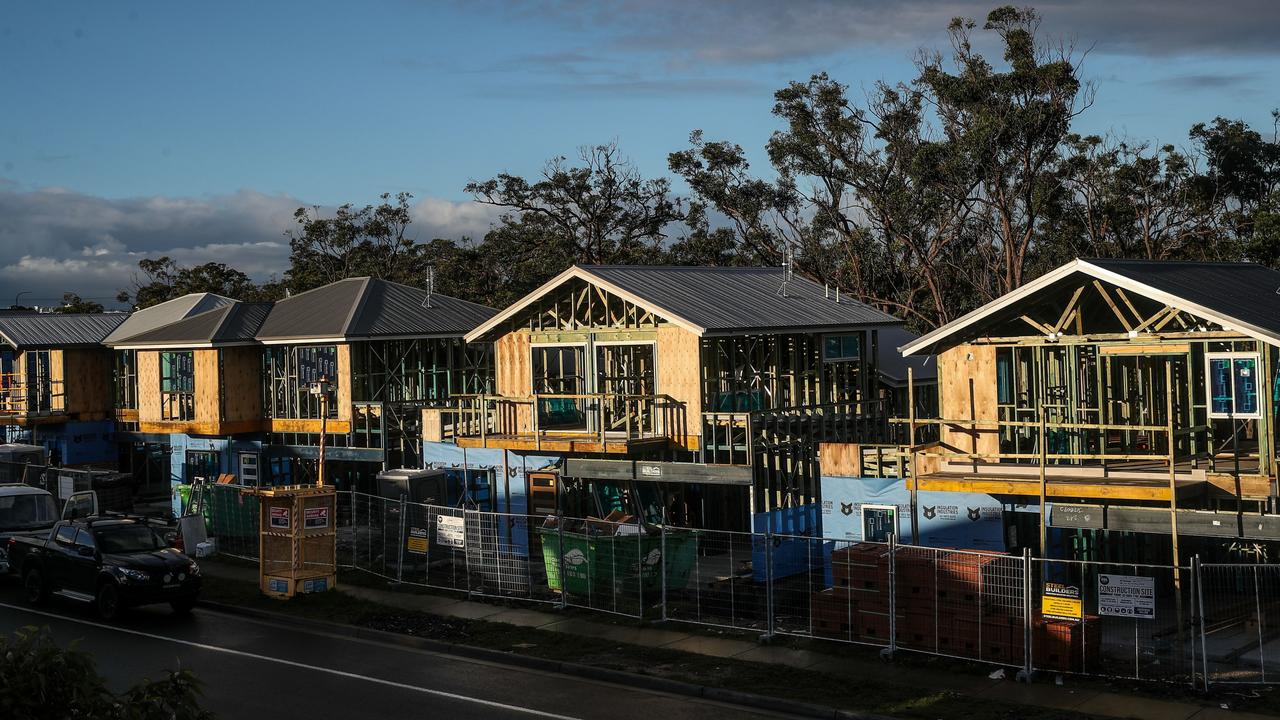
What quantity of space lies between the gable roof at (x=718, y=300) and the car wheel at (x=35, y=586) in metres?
12.2

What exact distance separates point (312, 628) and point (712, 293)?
14245mm

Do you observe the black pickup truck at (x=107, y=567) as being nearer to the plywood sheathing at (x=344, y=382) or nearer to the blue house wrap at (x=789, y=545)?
the blue house wrap at (x=789, y=545)

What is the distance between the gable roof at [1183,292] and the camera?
838 inches

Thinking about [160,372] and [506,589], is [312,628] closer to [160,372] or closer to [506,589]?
[506,589]

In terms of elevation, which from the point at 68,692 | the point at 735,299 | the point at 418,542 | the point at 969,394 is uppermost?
the point at 735,299

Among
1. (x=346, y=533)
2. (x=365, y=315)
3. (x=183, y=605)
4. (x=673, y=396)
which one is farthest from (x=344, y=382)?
(x=183, y=605)

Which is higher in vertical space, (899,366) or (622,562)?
(899,366)

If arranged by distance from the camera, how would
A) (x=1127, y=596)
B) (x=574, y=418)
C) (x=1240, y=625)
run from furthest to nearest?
1. (x=574, y=418)
2. (x=1240, y=625)
3. (x=1127, y=596)

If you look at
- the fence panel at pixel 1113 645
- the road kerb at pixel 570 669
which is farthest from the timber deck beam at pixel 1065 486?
the road kerb at pixel 570 669

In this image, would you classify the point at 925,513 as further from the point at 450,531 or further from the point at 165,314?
the point at 165,314

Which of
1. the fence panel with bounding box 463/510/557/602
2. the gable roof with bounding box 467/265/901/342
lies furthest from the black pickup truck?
the gable roof with bounding box 467/265/901/342

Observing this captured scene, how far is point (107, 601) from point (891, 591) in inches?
566

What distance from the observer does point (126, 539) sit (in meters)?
24.4

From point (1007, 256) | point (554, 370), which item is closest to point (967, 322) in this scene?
point (554, 370)
